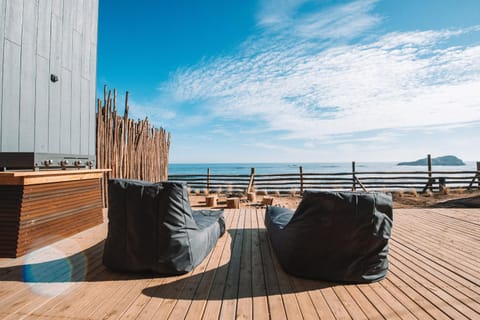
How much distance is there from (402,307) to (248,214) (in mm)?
3111

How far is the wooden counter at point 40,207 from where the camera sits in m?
2.22

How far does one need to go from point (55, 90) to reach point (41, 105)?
13.5 inches

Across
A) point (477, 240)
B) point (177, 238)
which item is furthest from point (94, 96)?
point (477, 240)

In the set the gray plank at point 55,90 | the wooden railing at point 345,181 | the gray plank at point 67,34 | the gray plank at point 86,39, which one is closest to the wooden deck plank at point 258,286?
the gray plank at point 55,90

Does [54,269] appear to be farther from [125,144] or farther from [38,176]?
[125,144]

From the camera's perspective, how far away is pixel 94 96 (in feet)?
13.5

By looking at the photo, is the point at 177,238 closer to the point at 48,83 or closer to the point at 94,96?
the point at 48,83

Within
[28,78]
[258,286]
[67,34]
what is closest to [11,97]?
[28,78]

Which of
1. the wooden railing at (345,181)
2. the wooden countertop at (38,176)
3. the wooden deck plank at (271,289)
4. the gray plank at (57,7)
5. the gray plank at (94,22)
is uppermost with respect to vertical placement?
the gray plank at (94,22)

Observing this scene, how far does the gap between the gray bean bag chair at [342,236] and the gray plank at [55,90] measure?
10.9ft

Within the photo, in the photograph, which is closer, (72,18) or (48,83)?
(48,83)

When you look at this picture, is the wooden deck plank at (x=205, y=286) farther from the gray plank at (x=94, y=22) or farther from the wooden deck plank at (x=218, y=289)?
the gray plank at (x=94, y=22)

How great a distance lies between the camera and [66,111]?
353 cm

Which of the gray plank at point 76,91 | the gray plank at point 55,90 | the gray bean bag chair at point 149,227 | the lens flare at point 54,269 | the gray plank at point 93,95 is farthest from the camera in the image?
the gray plank at point 93,95
